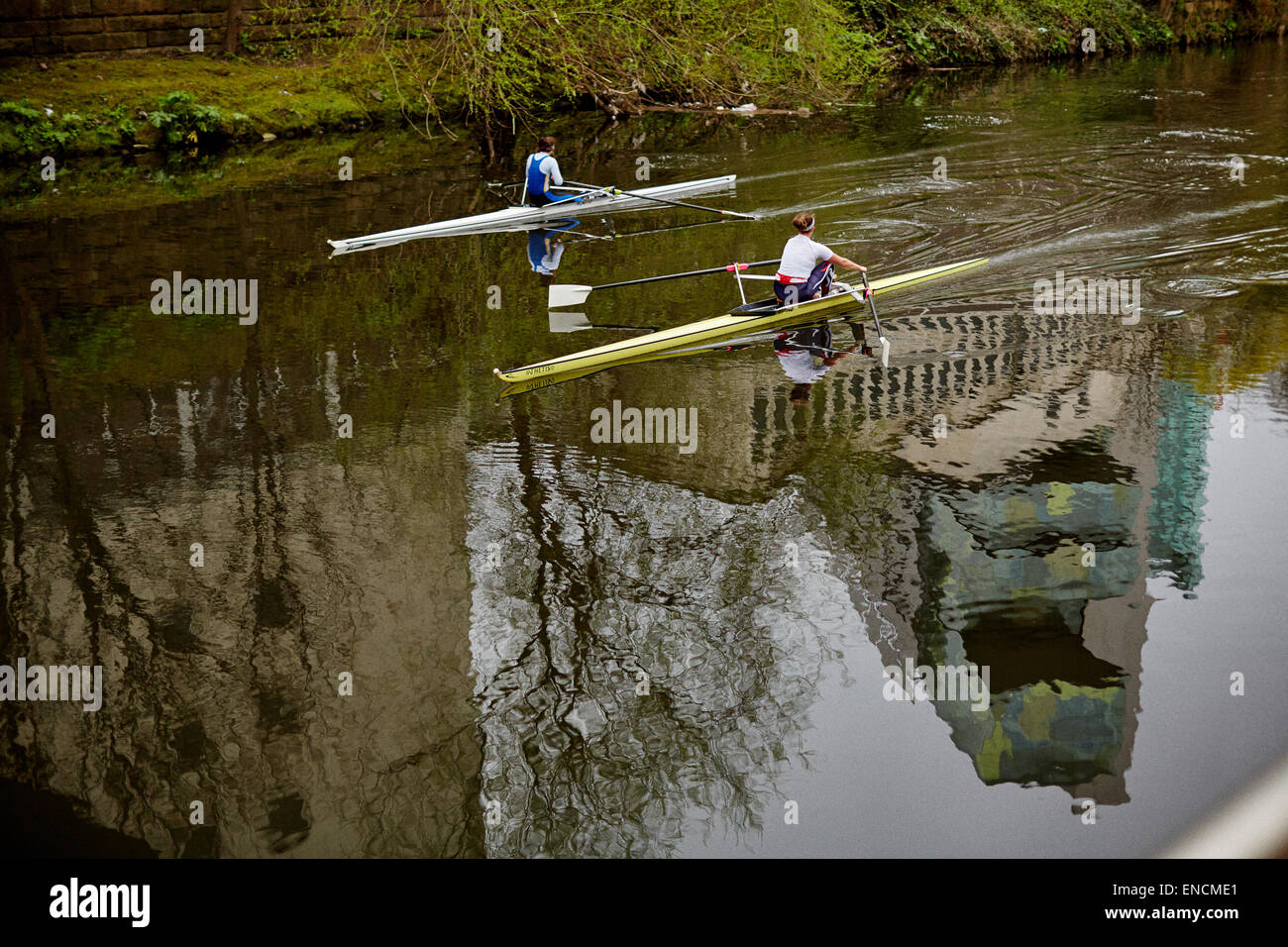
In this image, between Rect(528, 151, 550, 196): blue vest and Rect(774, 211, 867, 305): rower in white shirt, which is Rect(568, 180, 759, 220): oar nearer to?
Rect(528, 151, 550, 196): blue vest

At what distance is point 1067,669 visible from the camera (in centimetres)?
672

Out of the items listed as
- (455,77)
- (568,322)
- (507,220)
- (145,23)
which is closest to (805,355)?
(568,322)

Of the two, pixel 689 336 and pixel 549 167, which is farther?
pixel 549 167

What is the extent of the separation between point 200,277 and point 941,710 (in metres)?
12.7

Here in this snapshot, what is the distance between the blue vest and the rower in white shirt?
5.64 m

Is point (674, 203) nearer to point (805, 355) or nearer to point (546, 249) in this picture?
point (546, 249)

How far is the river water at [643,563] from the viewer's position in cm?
593

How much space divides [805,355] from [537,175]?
21.5 feet

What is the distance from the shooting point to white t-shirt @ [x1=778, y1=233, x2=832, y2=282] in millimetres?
12344

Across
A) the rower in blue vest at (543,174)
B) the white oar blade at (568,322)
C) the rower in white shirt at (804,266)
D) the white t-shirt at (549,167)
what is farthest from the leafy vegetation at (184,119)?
the rower in white shirt at (804,266)

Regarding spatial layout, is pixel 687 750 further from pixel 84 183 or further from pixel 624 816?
pixel 84 183

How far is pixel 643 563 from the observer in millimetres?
8172

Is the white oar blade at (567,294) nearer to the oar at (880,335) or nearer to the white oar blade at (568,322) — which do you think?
the white oar blade at (568,322)
